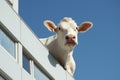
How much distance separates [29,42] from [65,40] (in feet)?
6.24

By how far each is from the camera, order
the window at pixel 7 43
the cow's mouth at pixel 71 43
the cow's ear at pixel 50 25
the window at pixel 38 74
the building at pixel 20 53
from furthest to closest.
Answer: the cow's ear at pixel 50 25 < the cow's mouth at pixel 71 43 < the window at pixel 38 74 < the window at pixel 7 43 < the building at pixel 20 53

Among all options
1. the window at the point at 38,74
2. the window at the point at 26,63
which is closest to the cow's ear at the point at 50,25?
the window at the point at 38,74

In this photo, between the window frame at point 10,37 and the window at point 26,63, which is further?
the window at point 26,63

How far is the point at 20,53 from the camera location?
84.9 feet

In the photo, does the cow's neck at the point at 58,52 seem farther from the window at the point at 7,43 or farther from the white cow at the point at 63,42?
the window at the point at 7,43

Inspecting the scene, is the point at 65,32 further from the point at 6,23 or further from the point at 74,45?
the point at 6,23

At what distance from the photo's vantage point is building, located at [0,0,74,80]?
2423cm

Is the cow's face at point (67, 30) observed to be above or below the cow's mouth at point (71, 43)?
below

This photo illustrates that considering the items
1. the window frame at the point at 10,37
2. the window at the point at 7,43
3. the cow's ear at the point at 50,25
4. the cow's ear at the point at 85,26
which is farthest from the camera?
the cow's ear at the point at 85,26

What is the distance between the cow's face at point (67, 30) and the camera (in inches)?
1094

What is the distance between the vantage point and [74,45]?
2792cm

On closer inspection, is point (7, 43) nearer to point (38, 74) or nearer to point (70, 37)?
point (38, 74)

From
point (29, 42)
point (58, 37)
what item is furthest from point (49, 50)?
point (29, 42)

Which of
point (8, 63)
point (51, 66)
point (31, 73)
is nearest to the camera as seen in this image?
point (8, 63)
